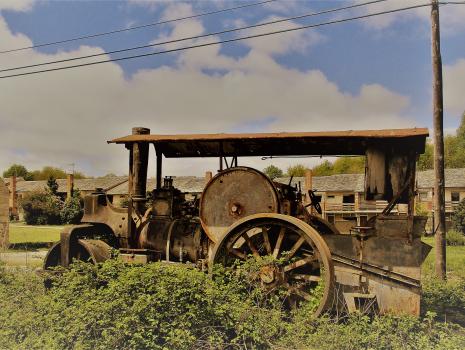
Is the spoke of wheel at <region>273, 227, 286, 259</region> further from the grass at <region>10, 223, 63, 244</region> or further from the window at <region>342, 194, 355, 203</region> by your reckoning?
the window at <region>342, 194, 355, 203</region>

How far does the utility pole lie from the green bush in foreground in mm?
4975

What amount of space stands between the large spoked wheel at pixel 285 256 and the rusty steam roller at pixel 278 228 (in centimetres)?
2

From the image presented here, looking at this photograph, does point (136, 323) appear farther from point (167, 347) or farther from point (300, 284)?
point (300, 284)

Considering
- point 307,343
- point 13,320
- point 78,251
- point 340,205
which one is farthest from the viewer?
point 340,205

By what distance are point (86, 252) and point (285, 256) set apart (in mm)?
3949

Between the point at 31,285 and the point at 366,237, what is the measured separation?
215 inches

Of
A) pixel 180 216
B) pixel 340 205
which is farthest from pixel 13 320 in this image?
pixel 340 205

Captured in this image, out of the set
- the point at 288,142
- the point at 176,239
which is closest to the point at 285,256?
the point at 288,142

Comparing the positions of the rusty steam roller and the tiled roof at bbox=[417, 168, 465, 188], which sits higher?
the tiled roof at bbox=[417, 168, 465, 188]

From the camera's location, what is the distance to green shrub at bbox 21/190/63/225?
48188 millimetres

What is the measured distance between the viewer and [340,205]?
40.0 meters

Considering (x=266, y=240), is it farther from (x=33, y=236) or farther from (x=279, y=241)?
(x=33, y=236)

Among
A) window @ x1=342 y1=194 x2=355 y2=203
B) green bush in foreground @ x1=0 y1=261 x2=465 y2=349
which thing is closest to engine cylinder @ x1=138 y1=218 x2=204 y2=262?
green bush in foreground @ x1=0 y1=261 x2=465 y2=349

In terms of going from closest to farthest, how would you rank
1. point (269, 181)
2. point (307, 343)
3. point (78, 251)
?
point (307, 343) → point (269, 181) → point (78, 251)
